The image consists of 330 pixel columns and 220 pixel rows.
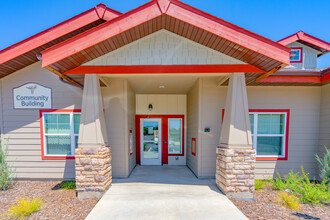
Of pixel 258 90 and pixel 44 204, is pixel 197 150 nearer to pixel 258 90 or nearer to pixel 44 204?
pixel 258 90

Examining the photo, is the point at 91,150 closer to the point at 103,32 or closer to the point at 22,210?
the point at 22,210

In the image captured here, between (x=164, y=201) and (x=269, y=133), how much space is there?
3934 millimetres

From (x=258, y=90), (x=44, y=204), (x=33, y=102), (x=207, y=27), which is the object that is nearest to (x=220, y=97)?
(x=258, y=90)

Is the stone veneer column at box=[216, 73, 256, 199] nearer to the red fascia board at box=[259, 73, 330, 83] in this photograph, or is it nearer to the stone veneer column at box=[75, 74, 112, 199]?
the red fascia board at box=[259, 73, 330, 83]

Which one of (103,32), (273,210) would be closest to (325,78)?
(273,210)

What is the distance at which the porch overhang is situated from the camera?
3182 millimetres

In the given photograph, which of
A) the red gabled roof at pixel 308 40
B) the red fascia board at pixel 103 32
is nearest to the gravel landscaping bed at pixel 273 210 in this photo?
the red fascia board at pixel 103 32

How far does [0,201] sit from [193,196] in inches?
178

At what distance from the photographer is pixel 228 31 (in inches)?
127

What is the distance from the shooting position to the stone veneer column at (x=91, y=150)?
3742 mm

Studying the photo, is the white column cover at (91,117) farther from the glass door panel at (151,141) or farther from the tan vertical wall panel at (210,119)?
the glass door panel at (151,141)

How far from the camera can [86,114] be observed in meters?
3.86

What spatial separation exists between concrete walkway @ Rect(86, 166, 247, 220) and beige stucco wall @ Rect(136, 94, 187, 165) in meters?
1.95

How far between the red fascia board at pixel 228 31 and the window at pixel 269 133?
7.51ft
